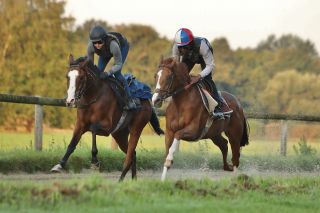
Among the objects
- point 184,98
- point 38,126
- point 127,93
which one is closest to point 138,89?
point 127,93

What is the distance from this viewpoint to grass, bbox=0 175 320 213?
28.2 feet

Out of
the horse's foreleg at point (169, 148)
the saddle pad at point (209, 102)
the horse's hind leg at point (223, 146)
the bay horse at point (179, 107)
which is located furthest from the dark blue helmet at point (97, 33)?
the horse's hind leg at point (223, 146)

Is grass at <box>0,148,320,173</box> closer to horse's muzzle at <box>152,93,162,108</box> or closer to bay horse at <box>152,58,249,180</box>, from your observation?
bay horse at <box>152,58,249,180</box>

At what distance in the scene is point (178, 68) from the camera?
12758 mm

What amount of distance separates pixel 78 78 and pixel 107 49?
3.70ft

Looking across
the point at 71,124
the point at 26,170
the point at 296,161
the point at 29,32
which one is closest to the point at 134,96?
the point at 26,170

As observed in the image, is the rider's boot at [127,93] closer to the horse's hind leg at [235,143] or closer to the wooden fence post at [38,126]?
the horse's hind leg at [235,143]

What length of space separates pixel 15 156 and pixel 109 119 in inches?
113

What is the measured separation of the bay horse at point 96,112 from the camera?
1218 centimetres

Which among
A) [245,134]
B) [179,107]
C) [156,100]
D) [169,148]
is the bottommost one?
[169,148]

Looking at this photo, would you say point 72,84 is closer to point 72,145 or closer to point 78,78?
point 78,78

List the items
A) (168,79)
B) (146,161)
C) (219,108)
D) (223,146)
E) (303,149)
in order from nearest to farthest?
(168,79)
(219,108)
(223,146)
(146,161)
(303,149)

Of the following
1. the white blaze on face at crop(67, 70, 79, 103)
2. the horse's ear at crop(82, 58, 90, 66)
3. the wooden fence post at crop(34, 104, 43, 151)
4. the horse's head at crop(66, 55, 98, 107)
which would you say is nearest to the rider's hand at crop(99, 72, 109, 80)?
the horse's head at crop(66, 55, 98, 107)

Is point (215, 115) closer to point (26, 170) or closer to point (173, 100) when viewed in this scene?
point (173, 100)
